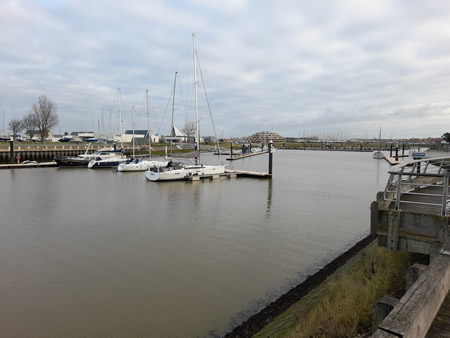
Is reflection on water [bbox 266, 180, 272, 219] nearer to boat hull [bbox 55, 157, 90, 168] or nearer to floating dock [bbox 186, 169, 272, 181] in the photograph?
floating dock [bbox 186, 169, 272, 181]

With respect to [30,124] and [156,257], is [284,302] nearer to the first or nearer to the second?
[156,257]

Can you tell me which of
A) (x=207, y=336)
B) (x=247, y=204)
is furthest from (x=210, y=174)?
(x=207, y=336)

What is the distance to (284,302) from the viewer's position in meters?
7.91

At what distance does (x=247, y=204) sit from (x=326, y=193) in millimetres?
7972

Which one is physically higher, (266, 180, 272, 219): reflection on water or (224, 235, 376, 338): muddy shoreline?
(224, 235, 376, 338): muddy shoreline

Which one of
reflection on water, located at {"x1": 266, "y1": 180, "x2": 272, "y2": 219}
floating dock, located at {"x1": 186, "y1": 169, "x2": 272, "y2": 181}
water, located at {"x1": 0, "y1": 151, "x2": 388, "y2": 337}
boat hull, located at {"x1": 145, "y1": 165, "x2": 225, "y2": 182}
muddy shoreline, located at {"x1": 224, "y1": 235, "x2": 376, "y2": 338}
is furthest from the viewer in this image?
floating dock, located at {"x1": 186, "y1": 169, "x2": 272, "y2": 181}

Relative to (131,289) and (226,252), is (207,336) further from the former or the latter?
(226,252)

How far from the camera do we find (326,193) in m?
25.3

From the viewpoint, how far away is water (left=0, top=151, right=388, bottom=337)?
7.49m

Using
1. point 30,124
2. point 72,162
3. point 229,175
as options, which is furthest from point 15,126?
point 229,175

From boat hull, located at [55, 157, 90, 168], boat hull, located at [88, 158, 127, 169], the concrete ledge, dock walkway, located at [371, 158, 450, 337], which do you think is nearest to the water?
dock walkway, located at [371, 158, 450, 337]

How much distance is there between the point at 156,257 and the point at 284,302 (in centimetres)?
524

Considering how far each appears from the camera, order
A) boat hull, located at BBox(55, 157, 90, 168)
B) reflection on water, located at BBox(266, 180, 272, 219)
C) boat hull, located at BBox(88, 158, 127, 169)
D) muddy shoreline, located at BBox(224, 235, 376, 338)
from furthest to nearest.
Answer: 1. boat hull, located at BBox(55, 157, 90, 168)
2. boat hull, located at BBox(88, 158, 127, 169)
3. reflection on water, located at BBox(266, 180, 272, 219)
4. muddy shoreline, located at BBox(224, 235, 376, 338)

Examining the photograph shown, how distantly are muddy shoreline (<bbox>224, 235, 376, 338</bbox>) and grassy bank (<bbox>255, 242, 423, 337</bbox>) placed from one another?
0.28m
